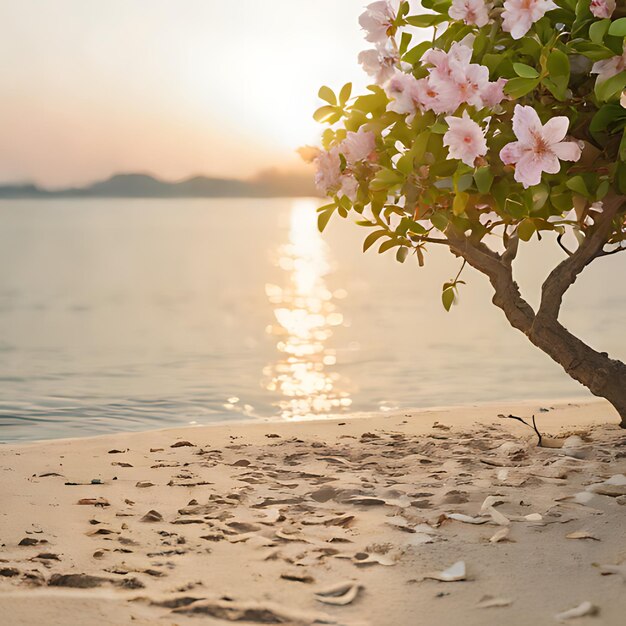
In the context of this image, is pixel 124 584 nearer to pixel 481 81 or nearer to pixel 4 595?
pixel 4 595

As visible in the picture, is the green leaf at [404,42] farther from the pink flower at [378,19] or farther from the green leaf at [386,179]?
the green leaf at [386,179]

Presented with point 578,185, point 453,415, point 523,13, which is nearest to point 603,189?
point 578,185

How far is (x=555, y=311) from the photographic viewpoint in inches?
208

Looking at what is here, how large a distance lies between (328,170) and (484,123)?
0.97 metres

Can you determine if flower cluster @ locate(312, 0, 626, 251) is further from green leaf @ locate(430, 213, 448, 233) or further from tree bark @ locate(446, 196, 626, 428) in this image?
tree bark @ locate(446, 196, 626, 428)

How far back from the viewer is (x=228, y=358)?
469 inches

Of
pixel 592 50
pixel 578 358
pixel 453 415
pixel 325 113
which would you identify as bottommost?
pixel 453 415

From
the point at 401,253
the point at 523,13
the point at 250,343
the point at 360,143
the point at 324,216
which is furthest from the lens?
the point at 250,343

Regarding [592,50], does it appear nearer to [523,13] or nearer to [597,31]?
[597,31]

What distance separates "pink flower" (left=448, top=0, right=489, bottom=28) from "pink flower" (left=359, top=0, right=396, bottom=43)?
414 mm

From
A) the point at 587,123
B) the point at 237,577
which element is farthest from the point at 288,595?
the point at 587,123

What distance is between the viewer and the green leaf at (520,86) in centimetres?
390

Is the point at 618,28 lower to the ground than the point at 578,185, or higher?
higher

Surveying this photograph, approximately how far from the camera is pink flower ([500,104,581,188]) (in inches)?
149
